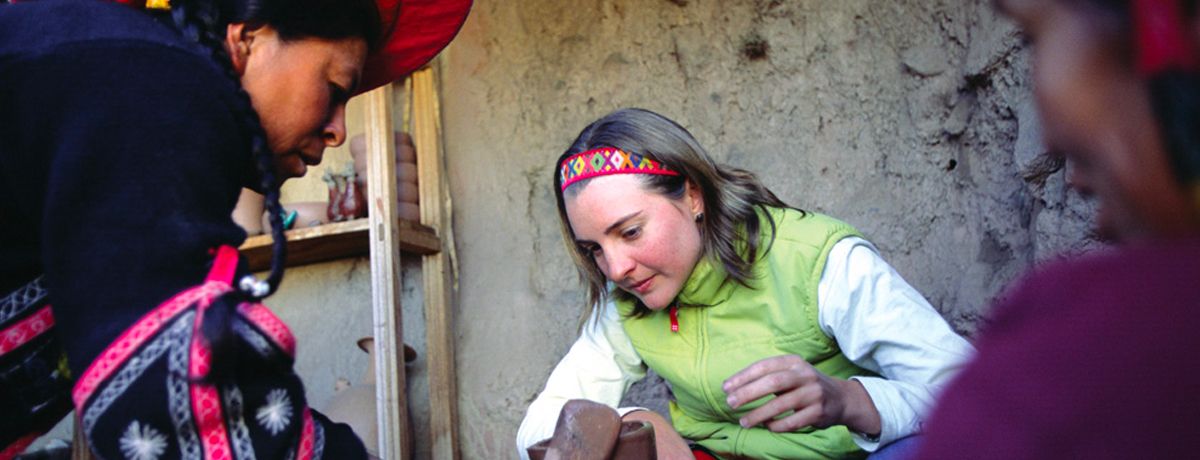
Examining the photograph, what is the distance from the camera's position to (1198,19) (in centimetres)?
62

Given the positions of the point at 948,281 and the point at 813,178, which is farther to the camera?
the point at 813,178

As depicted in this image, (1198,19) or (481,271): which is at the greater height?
(1198,19)

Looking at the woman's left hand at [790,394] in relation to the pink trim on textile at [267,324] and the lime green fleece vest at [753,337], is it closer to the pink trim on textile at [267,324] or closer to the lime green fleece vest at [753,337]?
the lime green fleece vest at [753,337]

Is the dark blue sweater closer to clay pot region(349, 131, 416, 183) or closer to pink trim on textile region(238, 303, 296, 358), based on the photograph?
pink trim on textile region(238, 303, 296, 358)

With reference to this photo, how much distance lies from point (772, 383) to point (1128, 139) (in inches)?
39.3

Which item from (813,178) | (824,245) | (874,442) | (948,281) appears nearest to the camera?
(874,442)

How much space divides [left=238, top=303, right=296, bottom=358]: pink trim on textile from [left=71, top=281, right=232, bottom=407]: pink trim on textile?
0.05 meters

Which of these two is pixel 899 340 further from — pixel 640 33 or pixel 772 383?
pixel 640 33

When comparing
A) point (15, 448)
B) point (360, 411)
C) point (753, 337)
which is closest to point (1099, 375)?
point (15, 448)

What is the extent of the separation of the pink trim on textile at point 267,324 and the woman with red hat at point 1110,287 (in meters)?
0.76

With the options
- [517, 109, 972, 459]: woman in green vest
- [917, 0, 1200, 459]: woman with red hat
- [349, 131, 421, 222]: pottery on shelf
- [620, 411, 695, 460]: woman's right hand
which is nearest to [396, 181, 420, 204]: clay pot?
[349, 131, 421, 222]: pottery on shelf

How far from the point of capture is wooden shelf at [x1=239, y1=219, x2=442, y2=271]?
3213mm

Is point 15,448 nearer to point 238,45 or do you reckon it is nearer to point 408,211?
point 238,45

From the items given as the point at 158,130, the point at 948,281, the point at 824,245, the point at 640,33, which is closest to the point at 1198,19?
the point at 158,130
